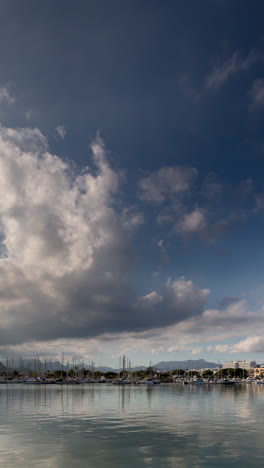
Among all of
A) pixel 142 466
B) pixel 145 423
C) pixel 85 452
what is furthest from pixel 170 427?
pixel 142 466

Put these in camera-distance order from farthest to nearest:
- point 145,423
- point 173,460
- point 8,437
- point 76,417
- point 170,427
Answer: point 76,417
point 145,423
point 170,427
point 8,437
point 173,460

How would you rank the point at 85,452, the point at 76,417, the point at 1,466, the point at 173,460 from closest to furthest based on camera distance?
1. the point at 1,466
2. the point at 173,460
3. the point at 85,452
4. the point at 76,417

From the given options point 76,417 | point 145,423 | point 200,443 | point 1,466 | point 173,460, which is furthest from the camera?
point 76,417

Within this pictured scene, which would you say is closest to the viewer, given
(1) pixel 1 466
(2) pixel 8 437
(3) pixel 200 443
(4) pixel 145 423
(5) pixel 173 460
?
(1) pixel 1 466

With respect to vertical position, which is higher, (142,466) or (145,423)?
(142,466)

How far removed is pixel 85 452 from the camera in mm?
35188

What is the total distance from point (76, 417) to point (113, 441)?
77.8 feet

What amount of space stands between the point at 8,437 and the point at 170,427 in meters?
20.5

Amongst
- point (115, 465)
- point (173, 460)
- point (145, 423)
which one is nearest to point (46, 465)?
point (115, 465)

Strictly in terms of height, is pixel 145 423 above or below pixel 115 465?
below

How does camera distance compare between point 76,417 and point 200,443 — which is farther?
point 76,417

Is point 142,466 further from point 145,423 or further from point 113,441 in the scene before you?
point 145,423

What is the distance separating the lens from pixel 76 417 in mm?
61375

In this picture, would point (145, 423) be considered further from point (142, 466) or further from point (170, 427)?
point (142, 466)
